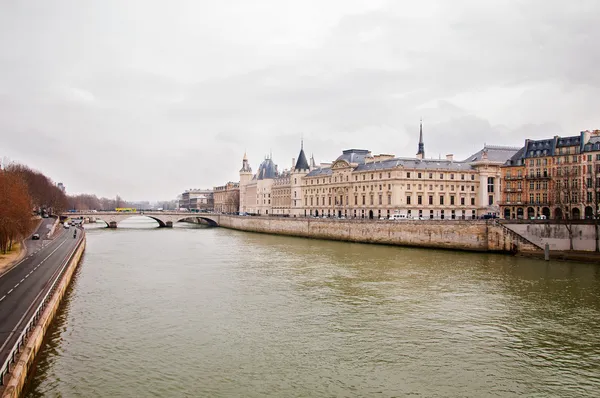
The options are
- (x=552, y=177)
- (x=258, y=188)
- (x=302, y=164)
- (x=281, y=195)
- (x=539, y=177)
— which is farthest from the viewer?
(x=258, y=188)

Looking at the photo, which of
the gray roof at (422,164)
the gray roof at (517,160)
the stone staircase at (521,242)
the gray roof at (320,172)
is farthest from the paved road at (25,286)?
the gray roof at (320,172)

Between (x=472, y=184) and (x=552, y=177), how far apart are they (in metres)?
14.1

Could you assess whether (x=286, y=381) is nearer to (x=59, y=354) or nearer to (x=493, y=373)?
(x=493, y=373)

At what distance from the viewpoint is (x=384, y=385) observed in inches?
656

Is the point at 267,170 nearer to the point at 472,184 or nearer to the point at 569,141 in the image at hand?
the point at 472,184

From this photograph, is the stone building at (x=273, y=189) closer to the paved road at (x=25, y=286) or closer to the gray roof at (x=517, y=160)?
the gray roof at (x=517, y=160)

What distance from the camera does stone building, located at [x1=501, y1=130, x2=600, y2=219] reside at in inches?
2275

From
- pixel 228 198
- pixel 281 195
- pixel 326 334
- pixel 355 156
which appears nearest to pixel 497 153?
pixel 355 156

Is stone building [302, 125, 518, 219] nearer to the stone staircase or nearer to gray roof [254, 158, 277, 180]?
the stone staircase

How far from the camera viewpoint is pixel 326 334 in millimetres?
22031

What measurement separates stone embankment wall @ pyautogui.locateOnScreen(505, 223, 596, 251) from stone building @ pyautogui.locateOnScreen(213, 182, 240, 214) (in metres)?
106

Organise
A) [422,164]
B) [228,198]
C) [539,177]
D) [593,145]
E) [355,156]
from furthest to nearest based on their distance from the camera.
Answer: [228,198]
[355,156]
[422,164]
[539,177]
[593,145]

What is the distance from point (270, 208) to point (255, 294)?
305 ft

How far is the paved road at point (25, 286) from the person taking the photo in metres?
17.7
